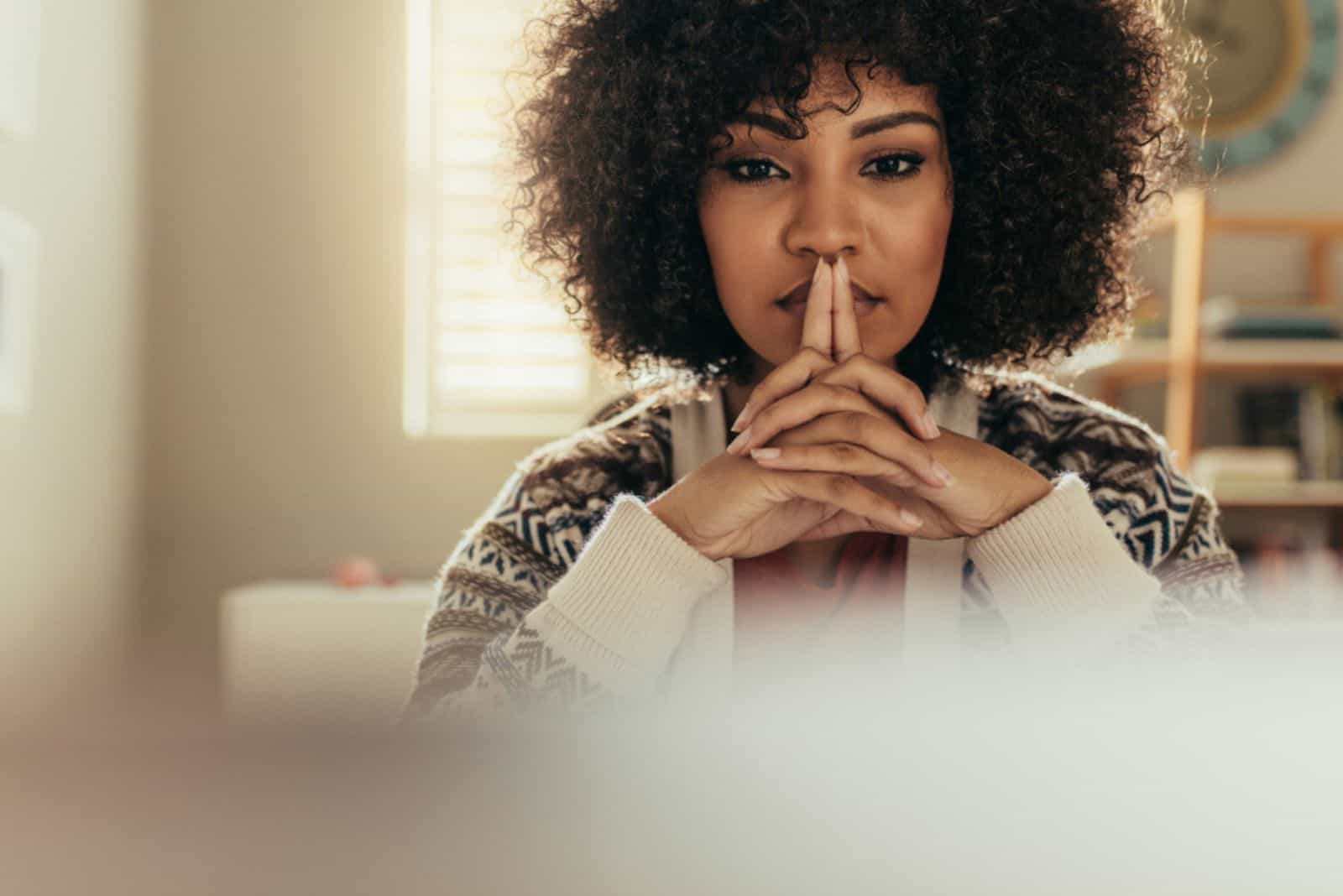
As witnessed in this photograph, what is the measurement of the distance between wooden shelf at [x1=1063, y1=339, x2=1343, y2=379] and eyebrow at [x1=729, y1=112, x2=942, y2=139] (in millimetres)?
2148

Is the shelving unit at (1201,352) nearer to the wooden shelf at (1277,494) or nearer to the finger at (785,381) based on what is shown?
the wooden shelf at (1277,494)

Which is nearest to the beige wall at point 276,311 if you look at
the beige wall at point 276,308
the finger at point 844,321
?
the beige wall at point 276,308

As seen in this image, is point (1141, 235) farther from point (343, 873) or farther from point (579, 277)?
point (343, 873)

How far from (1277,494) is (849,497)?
8.83 ft

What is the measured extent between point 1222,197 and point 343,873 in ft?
13.0

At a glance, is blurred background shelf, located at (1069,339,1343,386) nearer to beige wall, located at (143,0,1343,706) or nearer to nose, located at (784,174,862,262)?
beige wall, located at (143,0,1343,706)

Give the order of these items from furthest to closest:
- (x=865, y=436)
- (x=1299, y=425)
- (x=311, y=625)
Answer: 1. (x=1299, y=425)
2. (x=311, y=625)
3. (x=865, y=436)

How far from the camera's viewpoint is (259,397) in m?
3.34

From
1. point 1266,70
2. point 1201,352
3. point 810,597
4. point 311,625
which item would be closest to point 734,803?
point 810,597

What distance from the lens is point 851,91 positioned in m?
0.92

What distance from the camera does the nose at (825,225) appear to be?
2.98 feet

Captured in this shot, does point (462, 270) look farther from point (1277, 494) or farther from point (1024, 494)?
point (1024, 494)

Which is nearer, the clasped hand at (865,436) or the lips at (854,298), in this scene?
the clasped hand at (865,436)

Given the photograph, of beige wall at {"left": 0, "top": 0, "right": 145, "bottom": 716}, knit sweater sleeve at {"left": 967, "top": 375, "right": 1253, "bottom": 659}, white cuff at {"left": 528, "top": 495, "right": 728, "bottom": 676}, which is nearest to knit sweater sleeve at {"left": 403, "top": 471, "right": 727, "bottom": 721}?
white cuff at {"left": 528, "top": 495, "right": 728, "bottom": 676}
